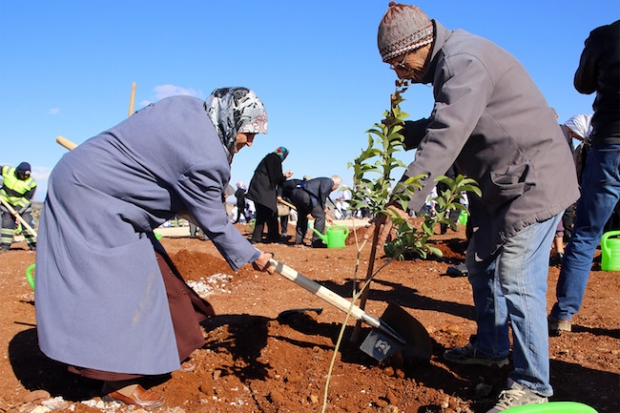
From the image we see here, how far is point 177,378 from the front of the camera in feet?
9.45

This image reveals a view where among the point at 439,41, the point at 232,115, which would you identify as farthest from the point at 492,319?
the point at 232,115

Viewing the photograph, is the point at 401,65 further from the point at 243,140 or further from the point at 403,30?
the point at 243,140

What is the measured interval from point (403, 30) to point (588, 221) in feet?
6.29

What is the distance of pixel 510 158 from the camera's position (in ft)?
7.20

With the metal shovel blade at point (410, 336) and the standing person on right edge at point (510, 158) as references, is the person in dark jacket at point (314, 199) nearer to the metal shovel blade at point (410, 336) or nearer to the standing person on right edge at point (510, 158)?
the metal shovel blade at point (410, 336)

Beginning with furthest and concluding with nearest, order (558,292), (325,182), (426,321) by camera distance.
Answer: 1. (325,182)
2. (426,321)
3. (558,292)

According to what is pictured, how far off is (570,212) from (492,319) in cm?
619

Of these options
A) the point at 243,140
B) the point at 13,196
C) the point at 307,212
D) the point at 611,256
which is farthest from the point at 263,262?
the point at 13,196

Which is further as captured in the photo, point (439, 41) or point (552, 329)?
point (552, 329)

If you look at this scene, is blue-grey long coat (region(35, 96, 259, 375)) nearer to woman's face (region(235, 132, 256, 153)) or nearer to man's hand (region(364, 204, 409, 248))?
woman's face (region(235, 132, 256, 153))

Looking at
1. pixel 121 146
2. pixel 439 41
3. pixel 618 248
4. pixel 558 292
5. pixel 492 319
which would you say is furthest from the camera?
pixel 618 248

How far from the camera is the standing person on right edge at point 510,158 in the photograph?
83.6 inches

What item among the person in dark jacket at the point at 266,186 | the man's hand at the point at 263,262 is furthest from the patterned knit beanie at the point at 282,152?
the man's hand at the point at 263,262

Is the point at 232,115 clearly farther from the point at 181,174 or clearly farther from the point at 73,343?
the point at 73,343
